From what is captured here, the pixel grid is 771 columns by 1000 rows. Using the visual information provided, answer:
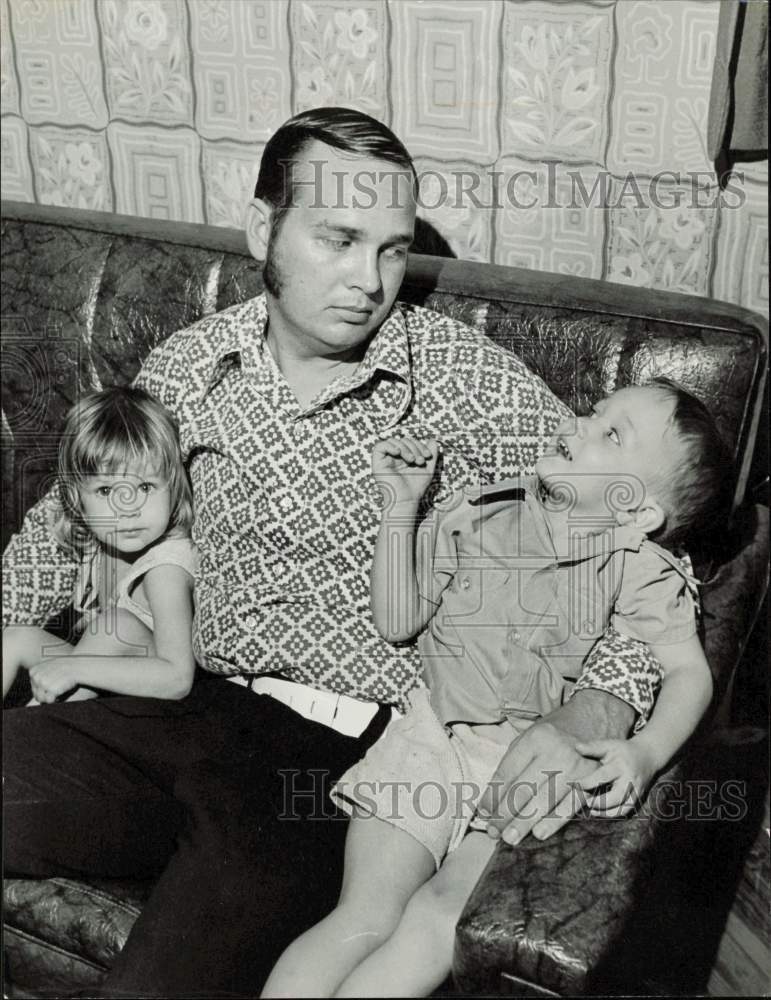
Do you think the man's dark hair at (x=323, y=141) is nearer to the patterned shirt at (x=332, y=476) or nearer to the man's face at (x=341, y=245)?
the man's face at (x=341, y=245)

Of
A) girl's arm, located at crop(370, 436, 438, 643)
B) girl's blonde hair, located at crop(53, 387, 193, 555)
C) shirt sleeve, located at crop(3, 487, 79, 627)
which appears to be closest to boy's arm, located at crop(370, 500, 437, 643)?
girl's arm, located at crop(370, 436, 438, 643)

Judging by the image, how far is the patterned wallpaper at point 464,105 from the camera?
1.38 metres

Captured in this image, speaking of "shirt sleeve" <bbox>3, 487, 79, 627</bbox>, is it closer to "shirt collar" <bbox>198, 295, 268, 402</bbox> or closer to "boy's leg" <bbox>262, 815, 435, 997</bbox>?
"shirt collar" <bbox>198, 295, 268, 402</bbox>

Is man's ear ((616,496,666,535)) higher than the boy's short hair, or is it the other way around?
the boy's short hair

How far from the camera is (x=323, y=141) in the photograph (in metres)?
1.15

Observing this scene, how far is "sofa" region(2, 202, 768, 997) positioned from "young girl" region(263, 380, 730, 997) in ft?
0.33

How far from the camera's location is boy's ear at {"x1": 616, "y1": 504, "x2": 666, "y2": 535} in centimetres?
111

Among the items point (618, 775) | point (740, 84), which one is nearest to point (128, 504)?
point (618, 775)

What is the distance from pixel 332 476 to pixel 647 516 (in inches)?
15.4

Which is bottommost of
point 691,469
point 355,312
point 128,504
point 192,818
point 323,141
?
point 192,818

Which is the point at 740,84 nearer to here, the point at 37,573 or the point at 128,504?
the point at 128,504

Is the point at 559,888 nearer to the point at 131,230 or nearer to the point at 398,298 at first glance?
the point at 398,298

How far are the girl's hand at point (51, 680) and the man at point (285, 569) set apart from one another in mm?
21

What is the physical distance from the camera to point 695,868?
1.64 meters
